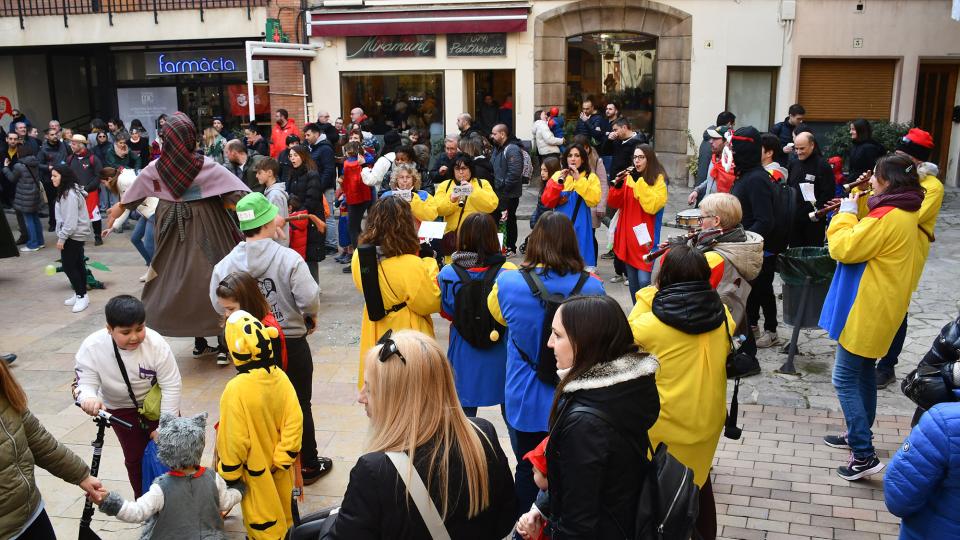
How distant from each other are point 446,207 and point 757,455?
398 cm

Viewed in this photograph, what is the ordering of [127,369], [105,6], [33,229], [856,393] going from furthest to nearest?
[105,6]
[33,229]
[856,393]
[127,369]

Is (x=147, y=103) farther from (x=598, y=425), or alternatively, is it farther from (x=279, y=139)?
(x=598, y=425)

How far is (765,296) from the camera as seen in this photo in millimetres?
8008

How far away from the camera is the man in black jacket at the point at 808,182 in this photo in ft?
29.1

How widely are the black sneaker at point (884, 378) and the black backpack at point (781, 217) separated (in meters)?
1.40

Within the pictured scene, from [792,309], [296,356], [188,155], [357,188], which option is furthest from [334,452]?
[357,188]

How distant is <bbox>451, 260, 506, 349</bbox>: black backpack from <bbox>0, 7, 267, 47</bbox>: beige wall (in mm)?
15313

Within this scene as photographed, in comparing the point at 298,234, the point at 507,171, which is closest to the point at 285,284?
the point at 298,234

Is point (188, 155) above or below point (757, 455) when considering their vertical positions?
above

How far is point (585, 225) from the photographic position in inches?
366

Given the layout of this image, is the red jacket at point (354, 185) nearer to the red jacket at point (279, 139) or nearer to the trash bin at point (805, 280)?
the red jacket at point (279, 139)

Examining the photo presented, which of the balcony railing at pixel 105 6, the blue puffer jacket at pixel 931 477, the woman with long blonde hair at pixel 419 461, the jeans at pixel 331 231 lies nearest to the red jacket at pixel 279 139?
the jeans at pixel 331 231

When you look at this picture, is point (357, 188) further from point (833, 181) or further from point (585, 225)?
point (833, 181)

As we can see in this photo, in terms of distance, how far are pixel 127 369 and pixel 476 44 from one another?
1417 cm
